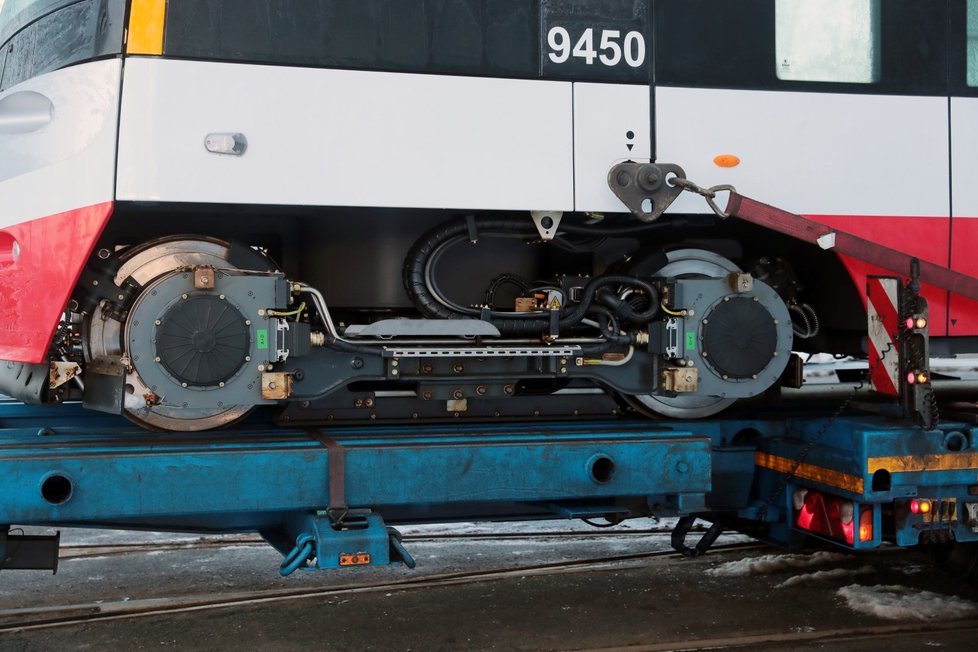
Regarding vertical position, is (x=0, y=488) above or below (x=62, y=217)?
below

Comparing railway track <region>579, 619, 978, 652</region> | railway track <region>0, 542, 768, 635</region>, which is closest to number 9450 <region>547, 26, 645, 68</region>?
railway track <region>579, 619, 978, 652</region>

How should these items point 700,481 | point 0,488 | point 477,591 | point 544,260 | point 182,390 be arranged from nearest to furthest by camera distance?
point 0,488 → point 182,390 → point 700,481 → point 544,260 → point 477,591

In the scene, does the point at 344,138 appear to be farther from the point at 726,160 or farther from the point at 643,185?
the point at 726,160

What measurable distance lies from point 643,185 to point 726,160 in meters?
0.40

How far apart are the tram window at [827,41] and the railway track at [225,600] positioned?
302cm

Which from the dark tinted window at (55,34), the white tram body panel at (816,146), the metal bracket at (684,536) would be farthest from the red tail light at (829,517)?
the dark tinted window at (55,34)

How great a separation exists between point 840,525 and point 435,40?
2623 mm

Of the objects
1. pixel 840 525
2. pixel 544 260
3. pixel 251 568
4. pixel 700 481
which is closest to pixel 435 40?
pixel 544 260

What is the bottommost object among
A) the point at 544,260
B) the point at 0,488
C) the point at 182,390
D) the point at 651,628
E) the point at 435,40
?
the point at 651,628

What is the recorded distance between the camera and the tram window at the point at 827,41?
464 centimetres

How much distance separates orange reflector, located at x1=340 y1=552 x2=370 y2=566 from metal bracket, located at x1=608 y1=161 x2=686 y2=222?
1714mm

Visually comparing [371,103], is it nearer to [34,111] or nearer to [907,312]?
[34,111]

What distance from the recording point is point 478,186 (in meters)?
4.25

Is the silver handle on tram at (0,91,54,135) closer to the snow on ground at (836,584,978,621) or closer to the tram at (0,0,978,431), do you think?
the tram at (0,0,978,431)
